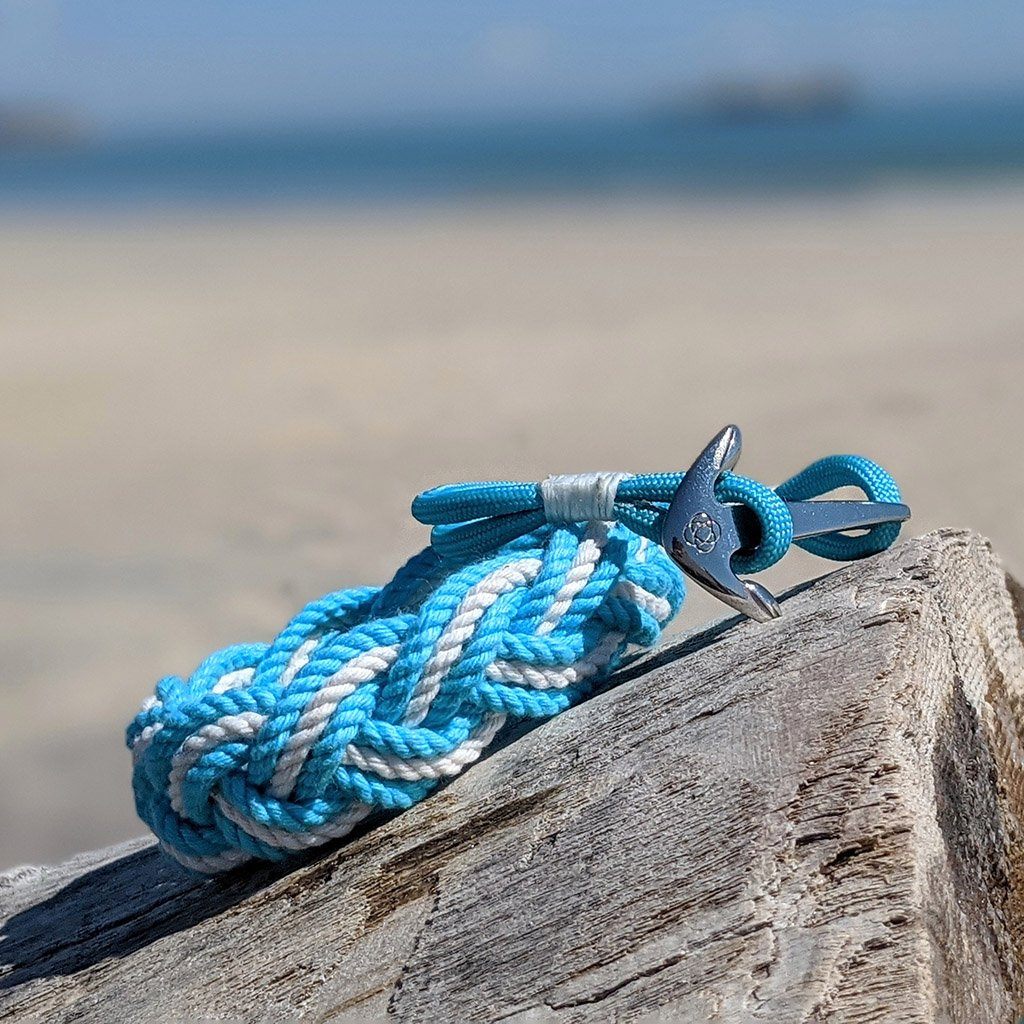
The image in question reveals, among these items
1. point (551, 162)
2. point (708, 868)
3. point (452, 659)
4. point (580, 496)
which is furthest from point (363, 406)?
point (551, 162)

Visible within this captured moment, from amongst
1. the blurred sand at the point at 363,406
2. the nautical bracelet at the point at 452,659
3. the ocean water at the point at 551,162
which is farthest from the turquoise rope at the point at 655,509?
the ocean water at the point at 551,162

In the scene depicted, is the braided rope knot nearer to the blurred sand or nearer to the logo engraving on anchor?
the logo engraving on anchor

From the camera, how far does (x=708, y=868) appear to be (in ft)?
3.43

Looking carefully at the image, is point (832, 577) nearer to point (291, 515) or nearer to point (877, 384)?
point (291, 515)

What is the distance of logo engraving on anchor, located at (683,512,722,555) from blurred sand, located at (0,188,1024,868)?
56 cm

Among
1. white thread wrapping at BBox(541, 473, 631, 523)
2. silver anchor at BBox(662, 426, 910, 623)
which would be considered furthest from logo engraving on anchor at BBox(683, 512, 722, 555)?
white thread wrapping at BBox(541, 473, 631, 523)

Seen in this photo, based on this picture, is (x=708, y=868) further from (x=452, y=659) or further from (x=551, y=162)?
(x=551, y=162)

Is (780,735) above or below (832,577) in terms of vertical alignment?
below

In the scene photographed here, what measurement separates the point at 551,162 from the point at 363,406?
1524cm

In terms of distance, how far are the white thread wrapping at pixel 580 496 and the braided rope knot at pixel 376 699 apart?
0.07ft

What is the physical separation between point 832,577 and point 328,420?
4.74 m

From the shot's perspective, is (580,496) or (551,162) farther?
(551,162)

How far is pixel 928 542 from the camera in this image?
52.6 inches

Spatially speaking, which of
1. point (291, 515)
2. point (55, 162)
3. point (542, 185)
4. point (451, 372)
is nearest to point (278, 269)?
point (451, 372)
